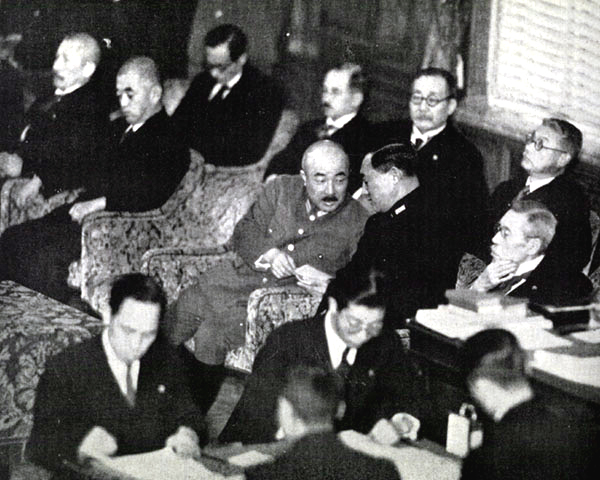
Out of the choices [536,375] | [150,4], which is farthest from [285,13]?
[536,375]

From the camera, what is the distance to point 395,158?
4.99m

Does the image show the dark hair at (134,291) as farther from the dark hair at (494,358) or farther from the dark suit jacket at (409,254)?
the dark hair at (494,358)

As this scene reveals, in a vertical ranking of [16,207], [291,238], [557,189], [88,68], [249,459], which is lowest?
[249,459]

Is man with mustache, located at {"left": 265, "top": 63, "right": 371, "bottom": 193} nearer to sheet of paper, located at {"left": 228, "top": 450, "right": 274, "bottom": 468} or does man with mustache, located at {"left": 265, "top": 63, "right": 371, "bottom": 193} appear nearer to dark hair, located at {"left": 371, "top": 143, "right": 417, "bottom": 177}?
dark hair, located at {"left": 371, "top": 143, "right": 417, "bottom": 177}

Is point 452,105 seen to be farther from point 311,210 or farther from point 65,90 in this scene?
point 65,90

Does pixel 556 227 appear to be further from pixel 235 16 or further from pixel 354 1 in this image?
pixel 235 16

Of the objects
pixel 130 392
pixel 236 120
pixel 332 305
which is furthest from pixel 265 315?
pixel 236 120

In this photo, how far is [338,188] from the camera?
4.88 m

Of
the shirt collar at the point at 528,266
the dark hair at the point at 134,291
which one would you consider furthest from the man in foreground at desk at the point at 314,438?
the shirt collar at the point at 528,266

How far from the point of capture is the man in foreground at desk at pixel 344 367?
4.69 metres

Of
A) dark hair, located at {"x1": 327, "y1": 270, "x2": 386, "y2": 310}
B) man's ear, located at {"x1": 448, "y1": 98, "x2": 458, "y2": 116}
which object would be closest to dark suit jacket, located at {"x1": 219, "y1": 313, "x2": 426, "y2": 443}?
dark hair, located at {"x1": 327, "y1": 270, "x2": 386, "y2": 310}

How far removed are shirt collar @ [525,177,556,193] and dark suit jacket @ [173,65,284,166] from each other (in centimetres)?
128

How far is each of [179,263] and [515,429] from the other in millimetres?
1747

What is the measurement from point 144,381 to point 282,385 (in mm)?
642
